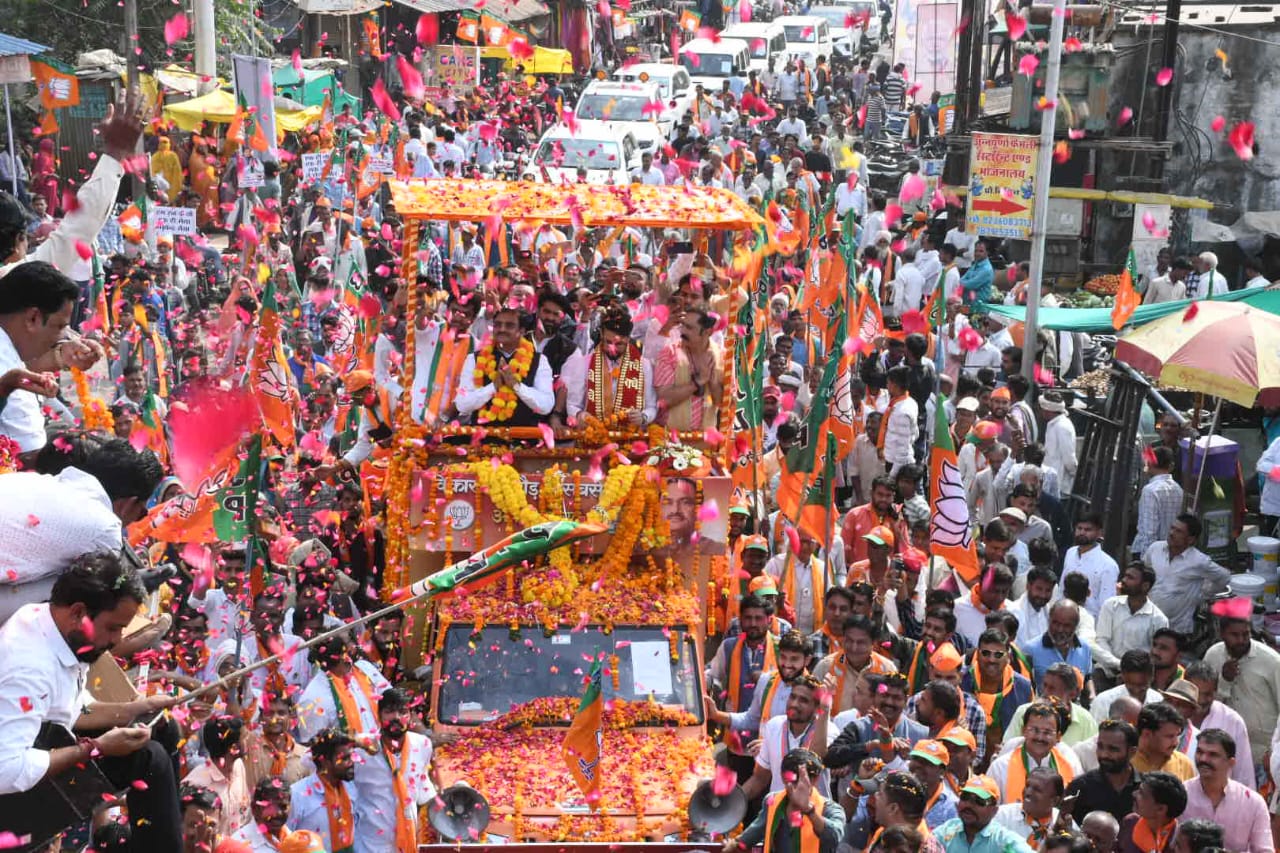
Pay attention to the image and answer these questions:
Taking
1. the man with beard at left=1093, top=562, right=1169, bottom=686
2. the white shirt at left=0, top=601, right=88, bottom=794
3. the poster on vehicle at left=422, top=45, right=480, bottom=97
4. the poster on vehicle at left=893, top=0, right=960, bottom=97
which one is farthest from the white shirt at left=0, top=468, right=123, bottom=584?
the poster on vehicle at left=422, top=45, right=480, bottom=97

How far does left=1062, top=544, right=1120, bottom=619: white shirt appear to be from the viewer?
11.3m

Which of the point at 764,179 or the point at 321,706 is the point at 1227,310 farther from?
the point at 764,179

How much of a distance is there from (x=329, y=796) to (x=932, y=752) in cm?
275

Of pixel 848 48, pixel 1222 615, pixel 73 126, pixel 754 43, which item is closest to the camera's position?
pixel 1222 615

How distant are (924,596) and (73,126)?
19.6m

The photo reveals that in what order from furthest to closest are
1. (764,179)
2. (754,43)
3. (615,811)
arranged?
(754,43)
(764,179)
(615,811)

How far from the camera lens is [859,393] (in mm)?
14789

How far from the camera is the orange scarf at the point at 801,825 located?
7.57m

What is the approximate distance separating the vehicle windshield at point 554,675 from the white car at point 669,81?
75.1 feet

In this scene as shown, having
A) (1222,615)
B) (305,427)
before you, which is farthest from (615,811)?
(305,427)

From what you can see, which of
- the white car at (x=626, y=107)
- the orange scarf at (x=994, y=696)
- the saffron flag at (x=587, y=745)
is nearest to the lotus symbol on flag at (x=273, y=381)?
the saffron flag at (x=587, y=745)

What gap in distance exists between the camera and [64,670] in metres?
4.91

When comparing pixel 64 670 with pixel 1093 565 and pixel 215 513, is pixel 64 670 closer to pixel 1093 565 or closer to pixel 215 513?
pixel 215 513

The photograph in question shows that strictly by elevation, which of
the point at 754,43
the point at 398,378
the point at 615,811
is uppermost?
the point at 754,43
